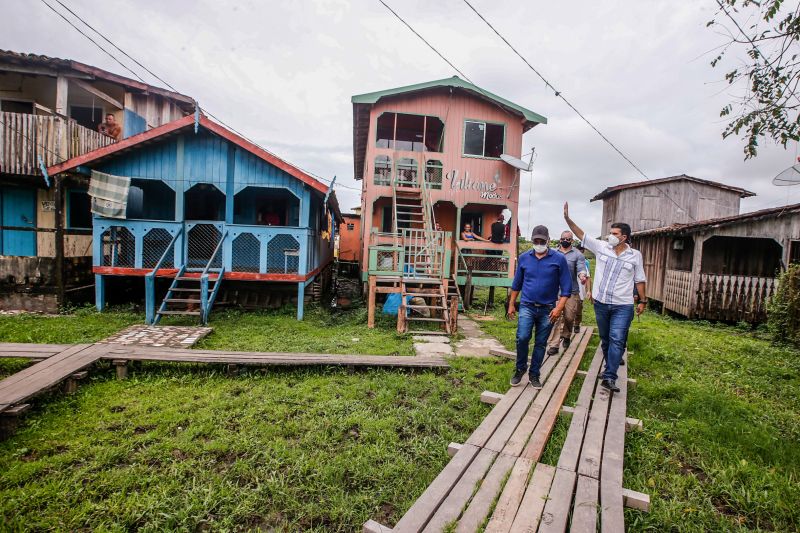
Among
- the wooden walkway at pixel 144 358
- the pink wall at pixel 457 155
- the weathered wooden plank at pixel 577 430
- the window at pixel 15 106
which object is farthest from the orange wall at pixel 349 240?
the weathered wooden plank at pixel 577 430

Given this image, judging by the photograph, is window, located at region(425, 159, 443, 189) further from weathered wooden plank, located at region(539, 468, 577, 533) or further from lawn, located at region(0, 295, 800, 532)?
weathered wooden plank, located at region(539, 468, 577, 533)

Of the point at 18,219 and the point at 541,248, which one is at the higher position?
the point at 18,219

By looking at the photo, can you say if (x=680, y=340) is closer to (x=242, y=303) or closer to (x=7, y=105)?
(x=242, y=303)

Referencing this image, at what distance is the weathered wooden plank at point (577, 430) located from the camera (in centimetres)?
290

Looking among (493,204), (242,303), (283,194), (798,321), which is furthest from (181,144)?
(798,321)

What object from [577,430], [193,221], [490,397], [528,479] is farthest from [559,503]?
[193,221]

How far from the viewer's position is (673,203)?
21.3 metres

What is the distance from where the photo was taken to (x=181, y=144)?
9.39m

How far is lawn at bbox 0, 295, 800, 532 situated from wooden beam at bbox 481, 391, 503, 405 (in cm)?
17

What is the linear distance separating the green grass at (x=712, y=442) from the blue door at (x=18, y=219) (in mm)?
14220

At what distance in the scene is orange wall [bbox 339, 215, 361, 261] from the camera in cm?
2852

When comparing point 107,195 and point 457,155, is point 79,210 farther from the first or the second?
point 457,155

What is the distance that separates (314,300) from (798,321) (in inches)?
455

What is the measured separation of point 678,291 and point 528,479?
1281 centimetres
